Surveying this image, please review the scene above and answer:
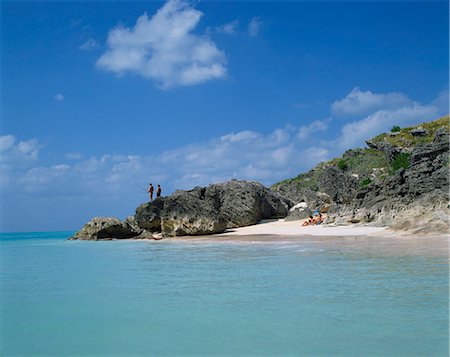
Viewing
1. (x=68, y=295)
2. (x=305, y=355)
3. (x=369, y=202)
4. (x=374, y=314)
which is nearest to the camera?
(x=305, y=355)

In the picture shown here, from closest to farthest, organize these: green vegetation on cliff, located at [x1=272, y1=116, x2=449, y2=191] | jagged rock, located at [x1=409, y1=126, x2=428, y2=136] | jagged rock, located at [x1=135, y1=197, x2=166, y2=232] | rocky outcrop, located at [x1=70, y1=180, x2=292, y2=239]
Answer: rocky outcrop, located at [x1=70, y1=180, x2=292, y2=239] < jagged rock, located at [x1=135, y1=197, x2=166, y2=232] < green vegetation on cliff, located at [x1=272, y1=116, x2=449, y2=191] < jagged rock, located at [x1=409, y1=126, x2=428, y2=136]

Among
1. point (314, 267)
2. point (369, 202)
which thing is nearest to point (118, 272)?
point (314, 267)

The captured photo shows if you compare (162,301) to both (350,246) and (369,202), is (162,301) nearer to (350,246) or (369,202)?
(350,246)

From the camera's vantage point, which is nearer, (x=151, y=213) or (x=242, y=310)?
(x=242, y=310)

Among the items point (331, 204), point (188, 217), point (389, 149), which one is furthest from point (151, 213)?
point (389, 149)

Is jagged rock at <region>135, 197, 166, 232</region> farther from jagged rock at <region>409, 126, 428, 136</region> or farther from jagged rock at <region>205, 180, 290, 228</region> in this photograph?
jagged rock at <region>409, 126, 428, 136</region>

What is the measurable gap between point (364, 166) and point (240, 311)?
35516 millimetres

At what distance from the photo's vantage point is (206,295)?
6438mm

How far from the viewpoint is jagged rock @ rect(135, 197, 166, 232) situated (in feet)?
76.7

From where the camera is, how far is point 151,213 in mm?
23406

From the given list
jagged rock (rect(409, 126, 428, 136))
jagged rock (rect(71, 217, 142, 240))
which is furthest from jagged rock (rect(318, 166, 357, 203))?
jagged rock (rect(409, 126, 428, 136))

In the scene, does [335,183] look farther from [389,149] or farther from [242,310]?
[242,310]

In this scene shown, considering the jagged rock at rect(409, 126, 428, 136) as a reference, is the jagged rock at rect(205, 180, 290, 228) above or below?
below

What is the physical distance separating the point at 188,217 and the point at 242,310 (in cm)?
1717
